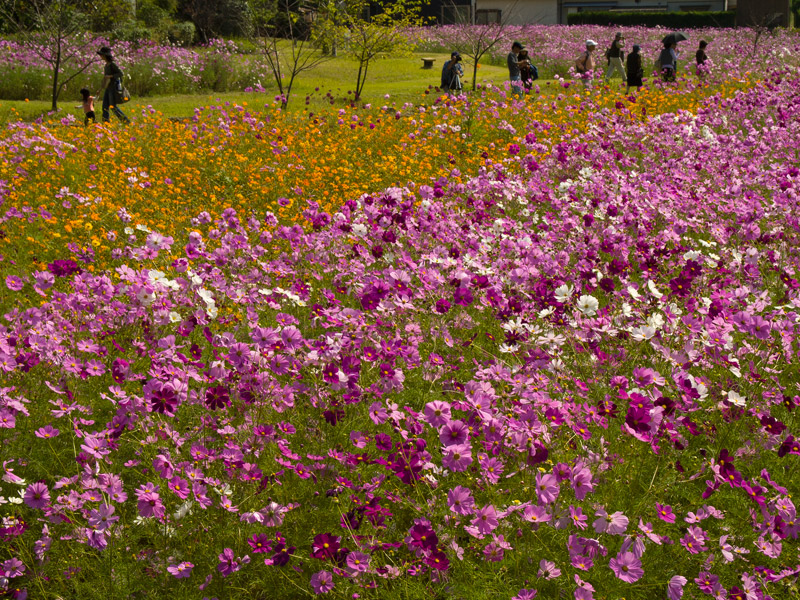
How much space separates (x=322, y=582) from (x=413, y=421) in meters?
0.75

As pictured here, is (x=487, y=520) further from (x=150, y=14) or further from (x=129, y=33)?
(x=150, y=14)

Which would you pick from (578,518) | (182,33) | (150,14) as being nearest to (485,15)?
(182,33)

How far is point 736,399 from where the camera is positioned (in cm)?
286

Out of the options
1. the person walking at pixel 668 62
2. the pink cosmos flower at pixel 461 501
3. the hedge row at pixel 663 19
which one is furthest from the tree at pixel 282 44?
the hedge row at pixel 663 19

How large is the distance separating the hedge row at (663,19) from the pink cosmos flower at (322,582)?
53.2 metres

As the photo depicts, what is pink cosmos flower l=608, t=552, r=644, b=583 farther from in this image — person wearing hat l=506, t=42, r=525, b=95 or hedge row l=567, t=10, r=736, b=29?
hedge row l=567, t=10, r=736, b=29

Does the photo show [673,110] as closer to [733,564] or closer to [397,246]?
[397,246]

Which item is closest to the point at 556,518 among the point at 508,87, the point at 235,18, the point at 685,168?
the point at 685,168

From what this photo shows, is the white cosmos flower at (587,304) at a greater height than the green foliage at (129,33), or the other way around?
the green foliage at (129,33)

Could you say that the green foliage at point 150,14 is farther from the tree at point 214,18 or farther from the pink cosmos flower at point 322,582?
the pink cosmos flower at point 322,582

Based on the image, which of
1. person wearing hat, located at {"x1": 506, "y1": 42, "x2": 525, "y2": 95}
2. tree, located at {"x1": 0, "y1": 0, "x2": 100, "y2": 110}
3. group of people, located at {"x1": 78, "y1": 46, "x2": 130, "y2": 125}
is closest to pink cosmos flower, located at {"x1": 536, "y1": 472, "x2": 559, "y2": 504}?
group of people, located at {"x1": 78, "y1": 46, "x2": 130, "y2": 125}

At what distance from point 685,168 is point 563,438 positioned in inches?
228

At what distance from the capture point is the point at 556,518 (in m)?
2.35

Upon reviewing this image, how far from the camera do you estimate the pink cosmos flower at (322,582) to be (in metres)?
2.36
